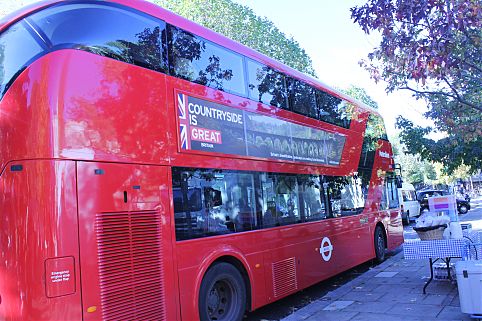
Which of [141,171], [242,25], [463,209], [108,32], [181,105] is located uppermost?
[242,25]

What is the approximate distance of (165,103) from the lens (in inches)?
202

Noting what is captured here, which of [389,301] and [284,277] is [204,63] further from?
[389,301]

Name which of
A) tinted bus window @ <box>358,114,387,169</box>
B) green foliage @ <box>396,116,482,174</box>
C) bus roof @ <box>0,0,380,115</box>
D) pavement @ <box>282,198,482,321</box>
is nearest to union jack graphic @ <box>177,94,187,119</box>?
bus roof @ <box>0,0,380,115</box>

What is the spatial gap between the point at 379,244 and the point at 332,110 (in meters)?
4.21

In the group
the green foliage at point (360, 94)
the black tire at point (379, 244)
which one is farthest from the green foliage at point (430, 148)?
the green foliage at point (360, 94)

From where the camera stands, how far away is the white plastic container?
5418mm

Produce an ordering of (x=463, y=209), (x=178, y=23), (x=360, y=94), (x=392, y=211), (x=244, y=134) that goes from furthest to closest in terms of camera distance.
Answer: (x=360, y=94) → (x=463, y=209) → (x=392, y=211) → (x=244, y=134) → (x=178, y=23)

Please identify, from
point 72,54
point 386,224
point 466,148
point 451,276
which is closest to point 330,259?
point 451,276

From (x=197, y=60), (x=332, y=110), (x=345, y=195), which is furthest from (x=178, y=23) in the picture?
(x=345, y=195)

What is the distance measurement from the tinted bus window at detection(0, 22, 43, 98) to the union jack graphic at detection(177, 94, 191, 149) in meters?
1.74

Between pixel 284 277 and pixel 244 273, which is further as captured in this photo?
pixel 284 277

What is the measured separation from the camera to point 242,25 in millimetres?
22984

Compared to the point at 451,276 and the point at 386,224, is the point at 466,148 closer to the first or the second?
the point at 386,224

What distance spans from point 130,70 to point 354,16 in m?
2.93
